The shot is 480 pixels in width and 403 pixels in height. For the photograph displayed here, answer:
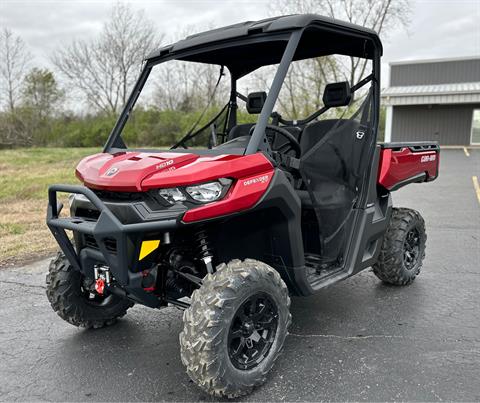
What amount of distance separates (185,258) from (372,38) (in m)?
2.18

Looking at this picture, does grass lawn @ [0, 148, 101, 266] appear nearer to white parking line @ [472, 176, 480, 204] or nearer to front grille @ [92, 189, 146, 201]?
front grille @ [92, 189, 146, 201]

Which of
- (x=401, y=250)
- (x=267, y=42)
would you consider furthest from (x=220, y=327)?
(x=401, y=250)

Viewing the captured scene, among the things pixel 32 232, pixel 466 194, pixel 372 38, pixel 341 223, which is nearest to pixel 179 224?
pixel 341 223

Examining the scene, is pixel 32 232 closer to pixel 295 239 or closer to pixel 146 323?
pixel 146 323

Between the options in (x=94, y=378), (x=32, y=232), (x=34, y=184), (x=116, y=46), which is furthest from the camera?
(x=116, y=46)

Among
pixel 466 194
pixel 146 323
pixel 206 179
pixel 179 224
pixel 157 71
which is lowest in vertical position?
pixel 466 194

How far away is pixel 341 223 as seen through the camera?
359 centimetres

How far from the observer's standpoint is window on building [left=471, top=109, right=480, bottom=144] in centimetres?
2473

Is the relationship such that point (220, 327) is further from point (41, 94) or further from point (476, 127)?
point (41, 94)

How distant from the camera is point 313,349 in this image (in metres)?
3.20

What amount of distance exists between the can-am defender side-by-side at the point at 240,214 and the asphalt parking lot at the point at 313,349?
0.26m

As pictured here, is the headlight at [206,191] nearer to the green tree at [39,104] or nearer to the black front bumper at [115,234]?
the black front bumper at [115,234]

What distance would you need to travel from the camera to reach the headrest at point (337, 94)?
3.49 meters

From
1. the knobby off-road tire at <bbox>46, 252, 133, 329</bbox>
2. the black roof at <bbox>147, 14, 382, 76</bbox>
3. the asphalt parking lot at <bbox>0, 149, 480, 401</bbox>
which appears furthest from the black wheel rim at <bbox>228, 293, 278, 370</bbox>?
the black roof at <bbox>147, 14, 382, 76</bbox>
